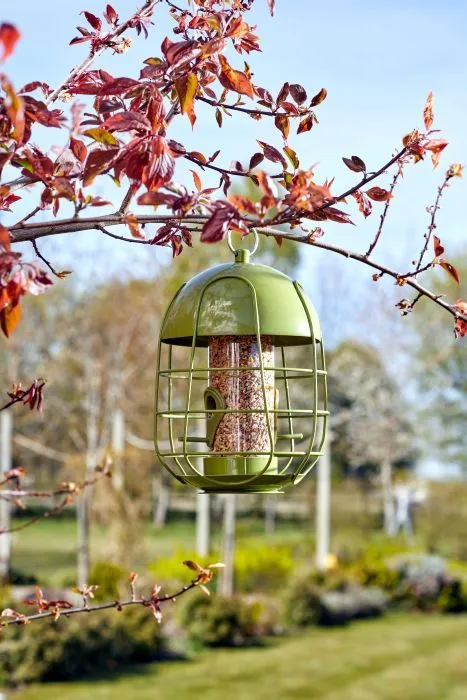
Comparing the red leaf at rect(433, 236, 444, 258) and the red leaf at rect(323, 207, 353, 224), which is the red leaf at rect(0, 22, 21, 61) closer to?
the red leaf at rect(323, 207, 353, 224)

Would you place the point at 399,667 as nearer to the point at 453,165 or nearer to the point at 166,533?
the point at 453,165

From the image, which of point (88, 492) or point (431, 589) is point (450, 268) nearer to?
point (88, 492)

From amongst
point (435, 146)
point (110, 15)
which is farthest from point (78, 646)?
point (435, 146)

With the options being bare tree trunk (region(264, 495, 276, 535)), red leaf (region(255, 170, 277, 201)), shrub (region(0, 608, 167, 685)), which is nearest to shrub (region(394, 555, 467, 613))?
shrub (region(0, 608, 167, 685))

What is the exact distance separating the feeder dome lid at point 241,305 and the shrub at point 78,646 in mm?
8217

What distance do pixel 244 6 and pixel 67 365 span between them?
50.0 feet

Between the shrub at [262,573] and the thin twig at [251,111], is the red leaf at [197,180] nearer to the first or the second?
the thin twig at [251,111]

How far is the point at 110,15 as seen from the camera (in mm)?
2529

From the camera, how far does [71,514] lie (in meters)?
31.3

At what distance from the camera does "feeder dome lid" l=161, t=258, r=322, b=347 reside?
2.40 metres

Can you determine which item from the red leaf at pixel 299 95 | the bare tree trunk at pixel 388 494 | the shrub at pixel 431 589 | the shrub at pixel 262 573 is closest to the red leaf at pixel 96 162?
the red leaf at pixel 299 95

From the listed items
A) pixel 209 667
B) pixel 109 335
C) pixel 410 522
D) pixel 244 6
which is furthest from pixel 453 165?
pixel 410 522

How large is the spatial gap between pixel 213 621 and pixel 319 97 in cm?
1121

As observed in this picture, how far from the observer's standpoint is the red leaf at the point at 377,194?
2.10 metres
